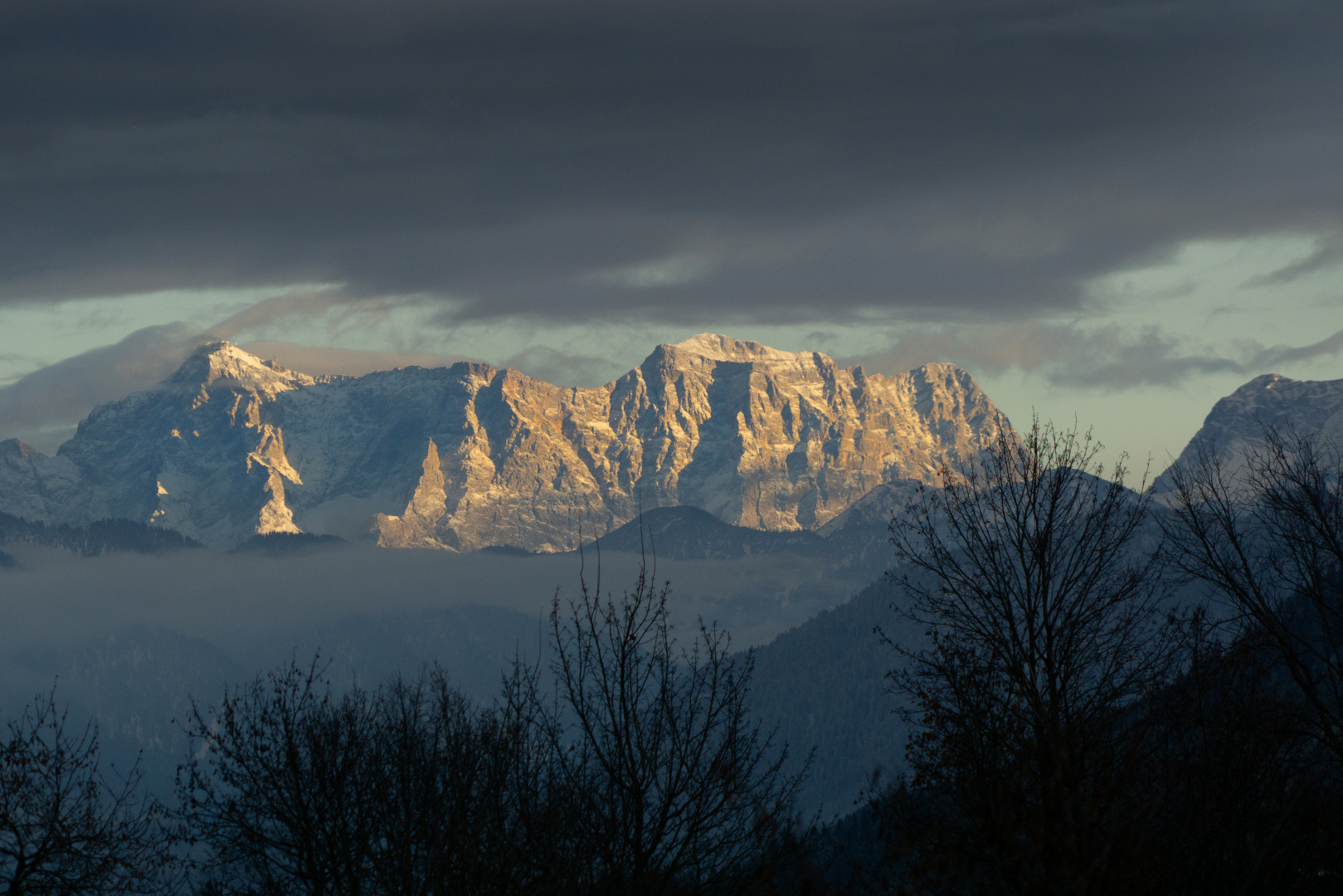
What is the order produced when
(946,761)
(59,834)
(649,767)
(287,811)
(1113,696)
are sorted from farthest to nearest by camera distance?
(287,811) → (59,834) → (1113,696) → (946,761) → (649,767)

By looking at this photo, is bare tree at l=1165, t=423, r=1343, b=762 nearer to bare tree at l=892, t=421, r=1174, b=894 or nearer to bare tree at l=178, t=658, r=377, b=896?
bare tree at l=892, t=421, r=1174, b=894

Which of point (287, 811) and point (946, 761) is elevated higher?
point (946, 761)

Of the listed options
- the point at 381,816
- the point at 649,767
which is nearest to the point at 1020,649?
the point at 649,767

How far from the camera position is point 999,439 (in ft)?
78.3

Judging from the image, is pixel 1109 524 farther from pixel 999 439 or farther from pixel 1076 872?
pixel 1076 872

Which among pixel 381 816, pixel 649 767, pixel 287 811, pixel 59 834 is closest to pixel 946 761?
pixel 649 767

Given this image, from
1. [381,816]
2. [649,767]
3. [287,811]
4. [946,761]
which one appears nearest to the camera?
[649,767]

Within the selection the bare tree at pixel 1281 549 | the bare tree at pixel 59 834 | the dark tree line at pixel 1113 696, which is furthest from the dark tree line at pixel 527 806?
the bare tree at pixel 1281 549

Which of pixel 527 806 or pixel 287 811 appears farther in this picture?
pixel 287 811

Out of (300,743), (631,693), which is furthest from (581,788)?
(300,743)

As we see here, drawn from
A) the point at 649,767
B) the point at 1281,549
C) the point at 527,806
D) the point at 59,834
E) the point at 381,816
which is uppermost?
the point at 1281,549

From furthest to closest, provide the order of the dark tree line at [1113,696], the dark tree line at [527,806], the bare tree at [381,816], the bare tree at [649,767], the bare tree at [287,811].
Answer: the bare tree at [287,811] → the bare tree at [381,816] → the dark tree line at [527,806] → the bare tree at [649,767] → the dark tree line at [1113,696]

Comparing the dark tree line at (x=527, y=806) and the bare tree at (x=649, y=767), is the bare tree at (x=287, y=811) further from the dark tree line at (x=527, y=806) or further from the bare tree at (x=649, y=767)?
the bare tree at (x=649, y=767)

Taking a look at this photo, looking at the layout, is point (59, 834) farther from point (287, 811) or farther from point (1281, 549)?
point (1281, 549)
